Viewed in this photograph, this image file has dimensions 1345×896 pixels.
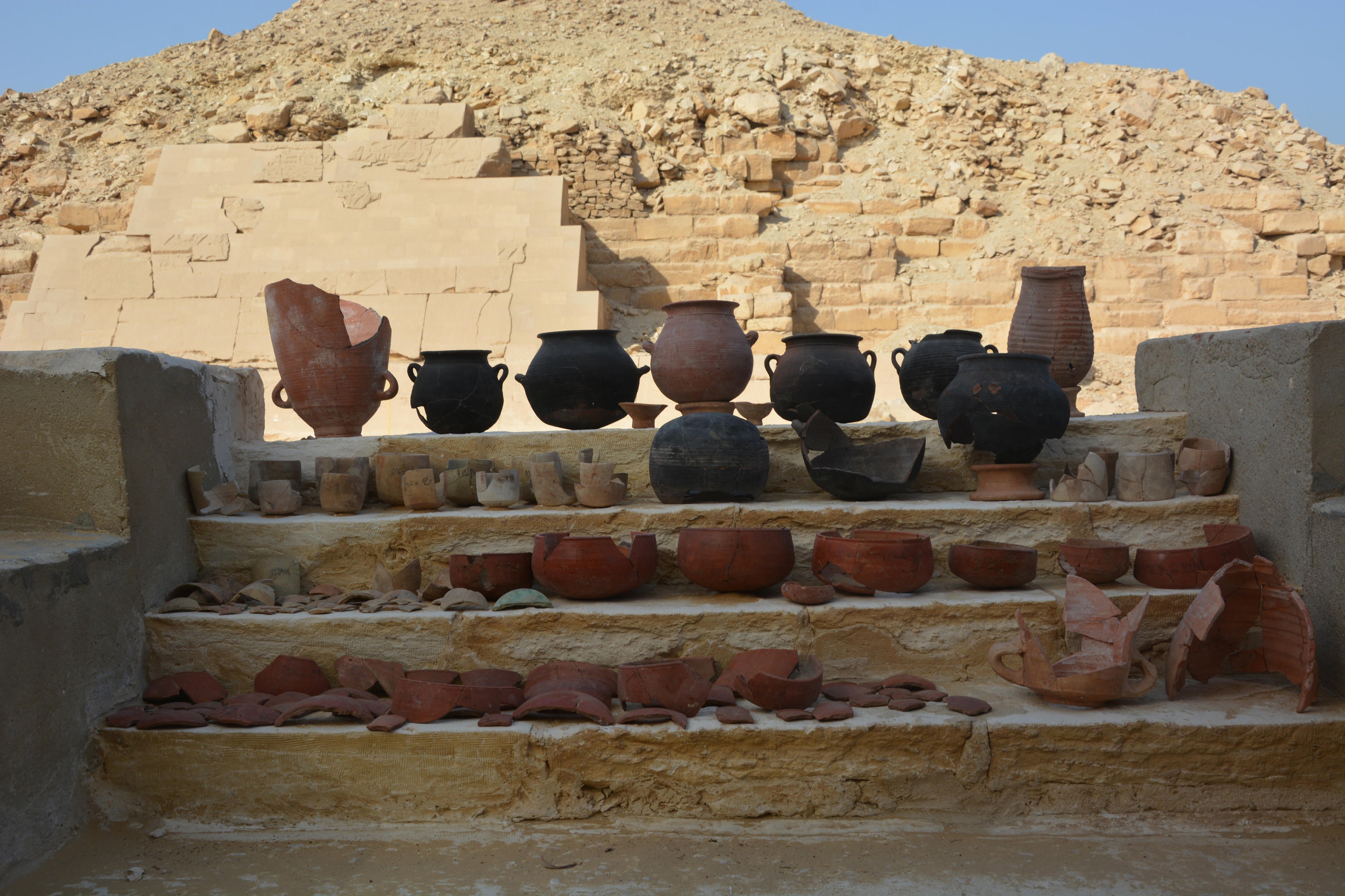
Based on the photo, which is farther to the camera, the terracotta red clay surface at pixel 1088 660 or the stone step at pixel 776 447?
the stone step at pixel 776 447

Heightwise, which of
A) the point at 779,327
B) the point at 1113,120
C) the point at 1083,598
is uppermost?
the point at 1113,120

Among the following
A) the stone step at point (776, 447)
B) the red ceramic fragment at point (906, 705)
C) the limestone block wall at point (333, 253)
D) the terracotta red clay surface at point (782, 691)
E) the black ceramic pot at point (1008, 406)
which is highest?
the limestone block wall at point (333, 253)

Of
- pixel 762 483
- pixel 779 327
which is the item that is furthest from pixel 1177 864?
pixel 779 327

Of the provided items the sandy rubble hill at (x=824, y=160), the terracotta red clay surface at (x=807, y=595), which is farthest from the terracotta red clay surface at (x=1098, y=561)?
the sandy rubble hill at (x=824, y=160)

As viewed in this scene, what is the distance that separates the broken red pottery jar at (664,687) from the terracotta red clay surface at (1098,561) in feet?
4.19

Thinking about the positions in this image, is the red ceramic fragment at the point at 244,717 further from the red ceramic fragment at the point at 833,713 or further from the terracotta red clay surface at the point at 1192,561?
the terracotta red clay surface at the point at 1192,561

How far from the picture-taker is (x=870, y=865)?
2.25 meters

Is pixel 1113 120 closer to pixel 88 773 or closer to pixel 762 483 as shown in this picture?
pixel 762 483

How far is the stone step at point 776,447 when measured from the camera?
3756 millimetres

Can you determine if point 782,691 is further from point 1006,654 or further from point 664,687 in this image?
point 1006,654

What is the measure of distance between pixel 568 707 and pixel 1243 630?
6.37 ft

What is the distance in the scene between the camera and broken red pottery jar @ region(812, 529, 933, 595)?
2.97 metres

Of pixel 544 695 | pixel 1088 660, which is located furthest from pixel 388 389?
pixel 1088 660

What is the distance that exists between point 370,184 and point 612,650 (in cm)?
937
